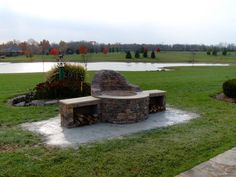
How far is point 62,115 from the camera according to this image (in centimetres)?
612

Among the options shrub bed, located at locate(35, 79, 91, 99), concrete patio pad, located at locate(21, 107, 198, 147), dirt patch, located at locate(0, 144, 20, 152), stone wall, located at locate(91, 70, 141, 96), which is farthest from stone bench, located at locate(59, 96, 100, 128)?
shrub bed, located at locate(35, 79, 91, 99)

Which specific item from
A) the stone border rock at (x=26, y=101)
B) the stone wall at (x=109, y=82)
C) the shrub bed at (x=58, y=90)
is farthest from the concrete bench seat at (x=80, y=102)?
the shrub bed at (x=58, y=90)

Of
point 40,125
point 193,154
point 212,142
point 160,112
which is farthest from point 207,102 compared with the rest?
point 40,125

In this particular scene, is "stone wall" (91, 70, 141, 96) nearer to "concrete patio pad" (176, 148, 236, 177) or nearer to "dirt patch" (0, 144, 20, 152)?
"dirt patch" (0, 144, 20, 152)

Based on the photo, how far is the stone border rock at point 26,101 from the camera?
848 centimetres

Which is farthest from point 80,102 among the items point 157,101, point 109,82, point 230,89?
point 230,89

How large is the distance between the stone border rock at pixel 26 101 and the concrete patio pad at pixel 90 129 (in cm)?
181

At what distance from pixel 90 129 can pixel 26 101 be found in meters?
3.96

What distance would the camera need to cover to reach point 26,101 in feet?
29.5

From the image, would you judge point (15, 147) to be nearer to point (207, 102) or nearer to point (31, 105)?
point (31, 105)

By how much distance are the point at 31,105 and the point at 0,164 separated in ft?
15.1

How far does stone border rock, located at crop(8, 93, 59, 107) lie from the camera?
848 centimetres

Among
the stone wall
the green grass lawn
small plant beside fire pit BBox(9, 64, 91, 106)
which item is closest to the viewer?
the green grass lawn

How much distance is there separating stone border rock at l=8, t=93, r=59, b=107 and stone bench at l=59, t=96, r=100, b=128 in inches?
94.7
